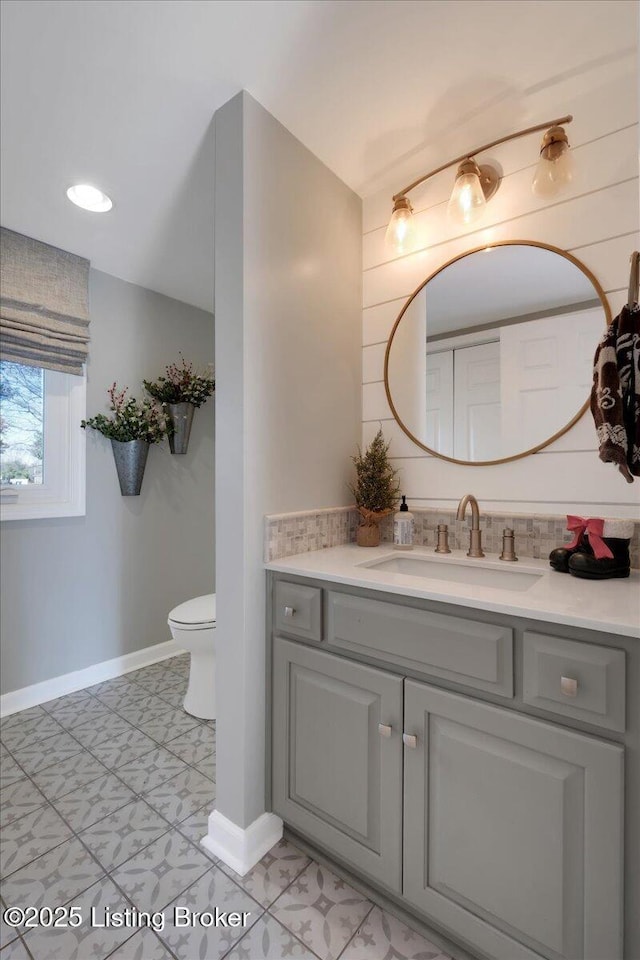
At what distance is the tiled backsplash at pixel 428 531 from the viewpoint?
4.43 feet

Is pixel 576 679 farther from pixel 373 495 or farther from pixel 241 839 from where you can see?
pixel 241 839

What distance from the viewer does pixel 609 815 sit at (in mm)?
779

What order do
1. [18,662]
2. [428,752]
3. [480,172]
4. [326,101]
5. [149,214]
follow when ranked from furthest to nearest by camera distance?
[18,662]
[149,214]
[480,172]
[326,101]
[428,752]

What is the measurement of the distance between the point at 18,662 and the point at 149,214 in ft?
7.28

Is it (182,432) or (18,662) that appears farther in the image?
(182,432)

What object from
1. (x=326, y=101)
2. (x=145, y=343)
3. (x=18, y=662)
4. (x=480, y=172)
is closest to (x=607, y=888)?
(x=480, y=172)

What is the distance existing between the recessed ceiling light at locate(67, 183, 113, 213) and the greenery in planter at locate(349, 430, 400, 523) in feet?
A: 5.01

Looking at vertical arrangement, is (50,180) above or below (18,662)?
above

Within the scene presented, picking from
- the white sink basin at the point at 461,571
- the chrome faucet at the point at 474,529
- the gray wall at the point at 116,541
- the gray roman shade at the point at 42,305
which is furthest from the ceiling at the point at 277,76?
the white sink basin at the point at 461,571

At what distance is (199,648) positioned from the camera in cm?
202

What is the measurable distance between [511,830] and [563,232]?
1641mm

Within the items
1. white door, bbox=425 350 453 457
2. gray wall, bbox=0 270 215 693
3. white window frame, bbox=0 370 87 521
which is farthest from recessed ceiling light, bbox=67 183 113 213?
white door, bbox=425 350 453 457

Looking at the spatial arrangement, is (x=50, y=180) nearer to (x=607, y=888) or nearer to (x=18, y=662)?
(x=18, y=662)

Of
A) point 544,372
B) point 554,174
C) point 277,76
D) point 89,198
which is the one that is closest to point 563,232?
point 554,174
